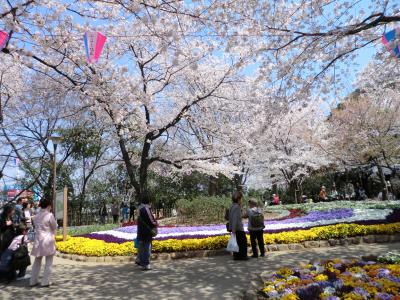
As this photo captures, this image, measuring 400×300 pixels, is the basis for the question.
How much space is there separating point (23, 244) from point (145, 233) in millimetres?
2279

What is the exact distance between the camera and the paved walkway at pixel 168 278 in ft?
17.9

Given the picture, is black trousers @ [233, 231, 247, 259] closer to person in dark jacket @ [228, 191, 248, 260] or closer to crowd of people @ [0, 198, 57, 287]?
person in dark jacket @ [228, 191, 248, 260]

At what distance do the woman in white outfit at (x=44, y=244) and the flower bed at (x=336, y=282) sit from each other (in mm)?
3698

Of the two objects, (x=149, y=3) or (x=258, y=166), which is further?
(x=258, y=166)

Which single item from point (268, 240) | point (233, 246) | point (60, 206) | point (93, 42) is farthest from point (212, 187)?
point (93, 42)

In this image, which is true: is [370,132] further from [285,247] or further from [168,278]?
[168,278]

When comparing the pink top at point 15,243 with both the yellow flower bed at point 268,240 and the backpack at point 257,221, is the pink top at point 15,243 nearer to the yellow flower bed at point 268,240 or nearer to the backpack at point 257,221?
the yellow flower bed at point 268,240

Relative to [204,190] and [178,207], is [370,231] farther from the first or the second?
[204,190]

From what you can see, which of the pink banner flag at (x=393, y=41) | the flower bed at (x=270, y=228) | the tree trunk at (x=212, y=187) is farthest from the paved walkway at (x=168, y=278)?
the tree trunk at (x=212, y=187)

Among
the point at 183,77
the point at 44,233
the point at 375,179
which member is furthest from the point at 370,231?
the point at 375,179

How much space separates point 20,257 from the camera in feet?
21.8

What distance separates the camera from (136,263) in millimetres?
7832

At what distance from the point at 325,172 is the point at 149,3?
89.0ft

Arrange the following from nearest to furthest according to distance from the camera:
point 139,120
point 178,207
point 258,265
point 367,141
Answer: point 258,265, point 139,120, point 178,207, point 367,141
